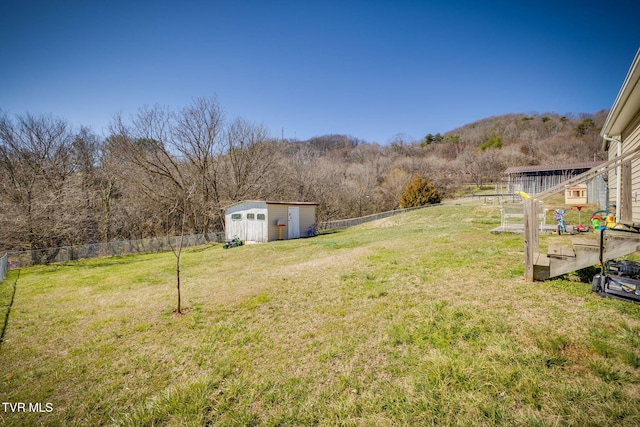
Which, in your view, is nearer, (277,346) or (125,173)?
(277,346)

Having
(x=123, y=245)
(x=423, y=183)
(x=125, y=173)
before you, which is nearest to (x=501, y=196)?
(x=423, y=183)

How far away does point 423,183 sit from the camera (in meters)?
29.3

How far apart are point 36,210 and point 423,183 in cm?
3219

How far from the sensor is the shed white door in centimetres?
1836

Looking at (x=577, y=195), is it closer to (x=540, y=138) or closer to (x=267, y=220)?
(x=267, y=220)

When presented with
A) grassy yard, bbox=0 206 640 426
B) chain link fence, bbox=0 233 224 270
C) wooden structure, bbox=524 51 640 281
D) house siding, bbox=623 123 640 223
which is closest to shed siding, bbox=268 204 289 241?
chain link fence, bbox=0 233 224 270

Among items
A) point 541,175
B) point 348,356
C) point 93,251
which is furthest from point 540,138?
point 93,251

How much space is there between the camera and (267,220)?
1675 centimetres

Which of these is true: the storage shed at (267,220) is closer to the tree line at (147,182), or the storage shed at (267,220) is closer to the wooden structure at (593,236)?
the tree line at (147,182)

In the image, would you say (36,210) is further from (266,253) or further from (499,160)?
(499,160)

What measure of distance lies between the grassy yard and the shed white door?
12.3 meters

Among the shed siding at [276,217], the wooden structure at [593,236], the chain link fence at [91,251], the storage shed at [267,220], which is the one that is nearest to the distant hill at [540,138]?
the storage shed at [267,220]

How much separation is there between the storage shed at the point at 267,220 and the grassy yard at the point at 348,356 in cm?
1095

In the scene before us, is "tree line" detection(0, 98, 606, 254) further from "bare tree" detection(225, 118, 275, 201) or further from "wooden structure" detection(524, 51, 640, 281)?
"wooden structure" detection(524, 51, 640, 281)
